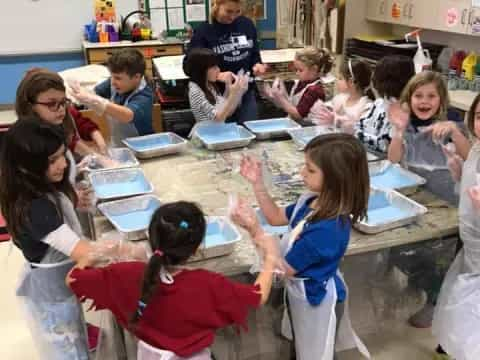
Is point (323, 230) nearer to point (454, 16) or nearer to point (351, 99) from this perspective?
point (351, 99)

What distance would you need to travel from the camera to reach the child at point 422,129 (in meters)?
1.79

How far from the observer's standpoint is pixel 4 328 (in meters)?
2.11

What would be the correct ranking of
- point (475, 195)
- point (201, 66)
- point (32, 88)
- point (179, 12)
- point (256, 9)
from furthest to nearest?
point (256, 9), point (179, 12), point (201, 66), point (32, 88), point (475, 195)

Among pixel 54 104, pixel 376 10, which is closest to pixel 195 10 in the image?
pixel 376 10

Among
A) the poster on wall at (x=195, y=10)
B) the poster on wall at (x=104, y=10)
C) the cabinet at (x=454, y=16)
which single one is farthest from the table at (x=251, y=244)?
the poster on wall at (x=195, y=10)

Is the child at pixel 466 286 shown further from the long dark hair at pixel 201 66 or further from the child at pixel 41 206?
the long dark hair at pixel 201 66

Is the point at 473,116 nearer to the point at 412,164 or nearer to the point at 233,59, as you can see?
the point at 412,164

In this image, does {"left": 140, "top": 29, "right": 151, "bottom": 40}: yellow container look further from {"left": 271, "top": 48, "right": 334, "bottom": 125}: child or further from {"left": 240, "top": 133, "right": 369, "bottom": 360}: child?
{"left": 240, "top": 133, "right": 369, "bottom": 360}: child

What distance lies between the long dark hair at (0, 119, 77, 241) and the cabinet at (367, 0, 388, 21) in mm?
3215

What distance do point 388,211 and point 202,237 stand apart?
756mm

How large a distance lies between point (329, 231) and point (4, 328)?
1.61m

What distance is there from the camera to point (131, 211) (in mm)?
1594

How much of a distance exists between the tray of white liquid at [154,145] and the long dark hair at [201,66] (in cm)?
33

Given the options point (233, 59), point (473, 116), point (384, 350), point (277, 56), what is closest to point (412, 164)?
point (473, 116)
